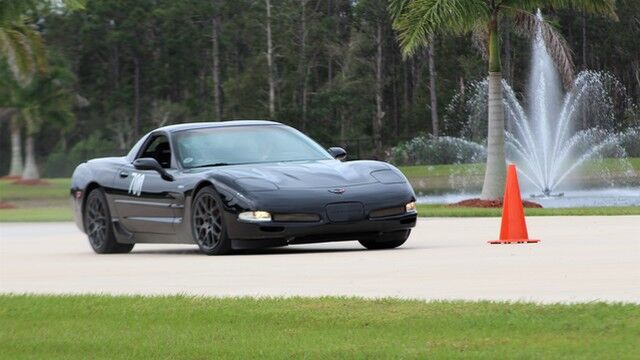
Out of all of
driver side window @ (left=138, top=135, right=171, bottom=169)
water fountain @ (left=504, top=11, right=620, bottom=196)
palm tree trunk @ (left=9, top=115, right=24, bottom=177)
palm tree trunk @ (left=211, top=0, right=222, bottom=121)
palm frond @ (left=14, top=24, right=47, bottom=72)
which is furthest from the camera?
palm tree trunk @ (left=211, top=0, right=222, bottom=121)

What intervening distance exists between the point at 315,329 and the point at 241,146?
27.8 ft

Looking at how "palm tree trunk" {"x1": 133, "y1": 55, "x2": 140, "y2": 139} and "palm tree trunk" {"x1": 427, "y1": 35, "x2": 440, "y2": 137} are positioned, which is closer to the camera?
"palm tree trunk" {"x1": 427, "y1": 35, "x2": 440, "y2": 137}

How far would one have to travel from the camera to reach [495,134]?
34.5 m

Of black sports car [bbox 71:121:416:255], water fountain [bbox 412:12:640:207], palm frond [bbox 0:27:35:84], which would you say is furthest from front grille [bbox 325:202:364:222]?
palm frond [bbox 0:27:35:84]

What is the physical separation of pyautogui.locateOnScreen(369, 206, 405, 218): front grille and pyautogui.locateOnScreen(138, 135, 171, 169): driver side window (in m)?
2.90

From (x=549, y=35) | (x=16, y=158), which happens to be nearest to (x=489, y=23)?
(x=549, y=35)

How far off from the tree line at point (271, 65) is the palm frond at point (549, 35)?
106 ft

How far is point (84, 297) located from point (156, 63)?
84.5 metres

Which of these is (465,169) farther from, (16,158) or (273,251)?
(273,251)

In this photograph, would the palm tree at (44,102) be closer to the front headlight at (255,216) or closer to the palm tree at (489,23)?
the palm tree at (489,23)

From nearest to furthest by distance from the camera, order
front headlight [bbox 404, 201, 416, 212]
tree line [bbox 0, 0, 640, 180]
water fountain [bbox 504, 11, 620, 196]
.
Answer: front headlight [bbox 404, 201, 416, 212], water fountain [bbox 504, 11, 620, 196], tree line [bbox 0, 0, 640, 180]

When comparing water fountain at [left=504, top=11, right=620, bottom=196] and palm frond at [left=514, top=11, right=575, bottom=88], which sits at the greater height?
palm frond at [left=514, top=11, right=575, bottom=88]

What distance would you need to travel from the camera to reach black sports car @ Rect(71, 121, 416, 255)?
16.4 meters

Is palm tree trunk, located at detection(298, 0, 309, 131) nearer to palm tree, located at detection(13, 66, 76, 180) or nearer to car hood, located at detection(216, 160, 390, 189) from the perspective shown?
palm tree, located at detection(13, 66, 76, 180)
